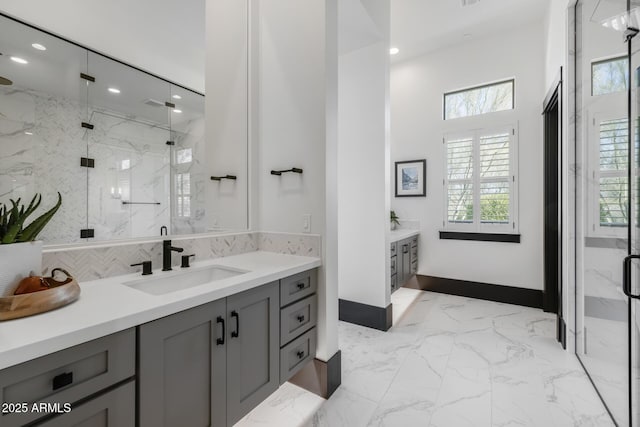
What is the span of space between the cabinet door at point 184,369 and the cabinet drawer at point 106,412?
→ 34mm

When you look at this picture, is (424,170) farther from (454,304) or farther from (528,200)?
(454,304)

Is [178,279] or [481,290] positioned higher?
[178,279]

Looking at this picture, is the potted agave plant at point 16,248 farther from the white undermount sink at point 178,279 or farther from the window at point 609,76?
the window at point 609,76

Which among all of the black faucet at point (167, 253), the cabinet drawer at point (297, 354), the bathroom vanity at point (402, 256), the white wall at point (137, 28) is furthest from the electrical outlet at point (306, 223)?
the bathroom vanity at point (402, 256)

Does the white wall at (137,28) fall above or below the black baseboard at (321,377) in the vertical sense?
above

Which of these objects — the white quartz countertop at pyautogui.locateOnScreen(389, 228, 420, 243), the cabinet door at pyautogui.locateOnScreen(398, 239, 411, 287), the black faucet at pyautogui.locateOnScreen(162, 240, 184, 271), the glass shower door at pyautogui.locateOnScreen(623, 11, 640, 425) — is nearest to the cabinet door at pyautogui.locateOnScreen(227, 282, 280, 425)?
the black faucet at pyautogui.locateOnScreen(162, 240, 184, 271)

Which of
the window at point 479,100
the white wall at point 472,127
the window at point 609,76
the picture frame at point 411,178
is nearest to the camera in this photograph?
the window at point 609,76

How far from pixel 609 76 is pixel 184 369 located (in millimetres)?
2781

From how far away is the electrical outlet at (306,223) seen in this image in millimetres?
1982

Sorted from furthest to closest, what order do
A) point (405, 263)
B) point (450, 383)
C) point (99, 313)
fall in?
1. point (405, 263)
2. point (450, 383)
3. point (99, 313)

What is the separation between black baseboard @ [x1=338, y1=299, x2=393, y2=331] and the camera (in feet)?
9.53

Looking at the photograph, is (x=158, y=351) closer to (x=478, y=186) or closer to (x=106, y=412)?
(x=106, y=412)

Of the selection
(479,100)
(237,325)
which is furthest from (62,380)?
(479,100)

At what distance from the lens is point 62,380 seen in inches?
32.9
